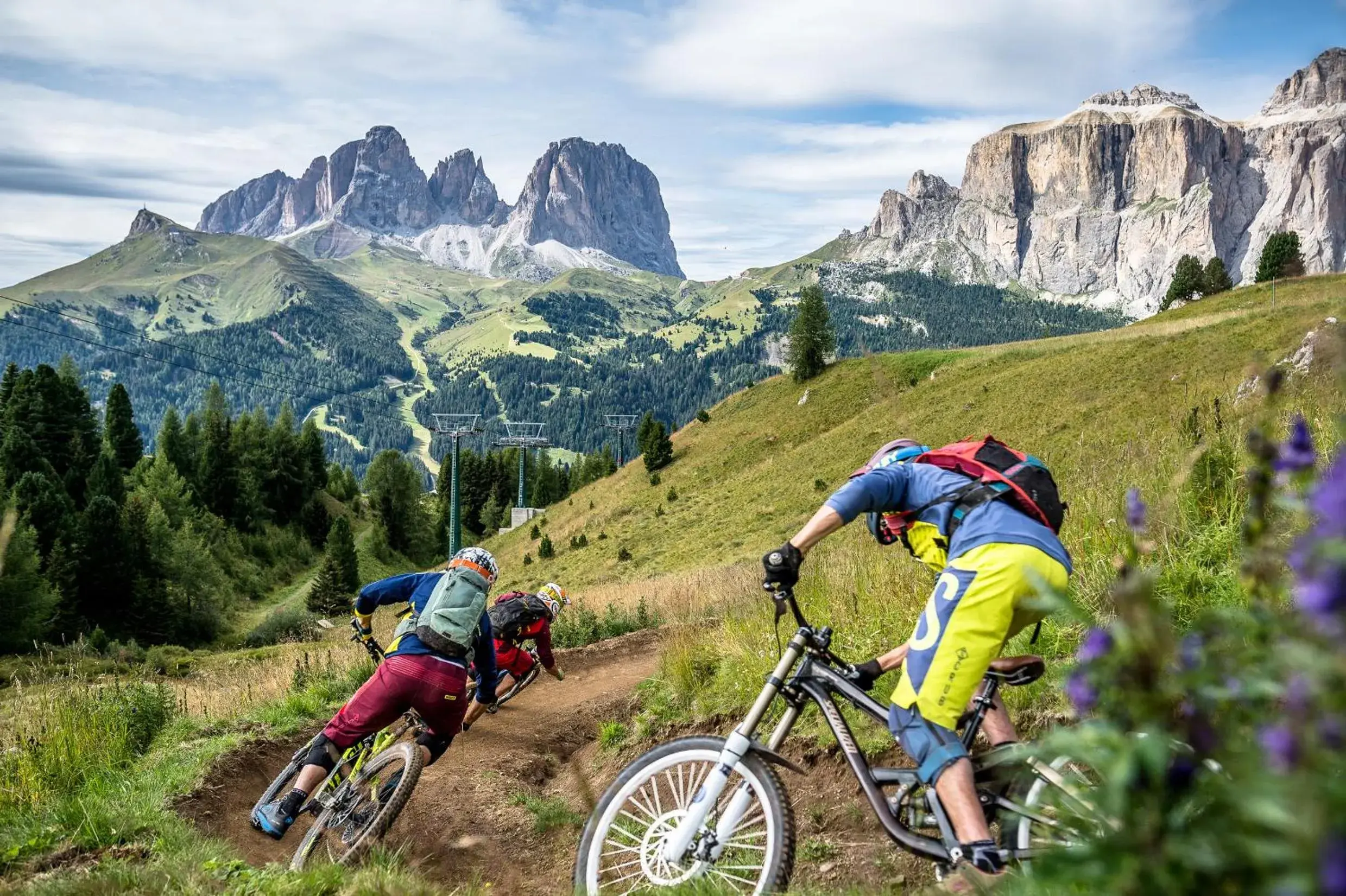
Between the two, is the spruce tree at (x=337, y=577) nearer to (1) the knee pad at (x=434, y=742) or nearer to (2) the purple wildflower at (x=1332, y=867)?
(1) the knee pad at (x=434, y=742)

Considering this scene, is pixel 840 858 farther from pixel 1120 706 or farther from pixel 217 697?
pixel 217 697

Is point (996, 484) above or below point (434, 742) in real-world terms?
above

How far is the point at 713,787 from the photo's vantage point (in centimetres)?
398

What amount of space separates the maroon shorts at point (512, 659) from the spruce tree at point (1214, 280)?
3010 inches

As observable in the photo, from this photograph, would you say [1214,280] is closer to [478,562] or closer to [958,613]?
[478,562]

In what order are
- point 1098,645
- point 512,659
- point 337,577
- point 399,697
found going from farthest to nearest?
point 337,577 → point 512,659 → point 399,697 → point 1098,645

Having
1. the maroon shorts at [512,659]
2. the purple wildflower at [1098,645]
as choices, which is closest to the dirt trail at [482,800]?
the maroon shorts at [512,659]

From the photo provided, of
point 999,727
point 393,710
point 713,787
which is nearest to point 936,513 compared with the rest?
point 999,727

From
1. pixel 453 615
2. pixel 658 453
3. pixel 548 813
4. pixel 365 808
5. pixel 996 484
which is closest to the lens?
pixel 996 484

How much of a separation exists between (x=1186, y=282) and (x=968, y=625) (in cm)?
8508

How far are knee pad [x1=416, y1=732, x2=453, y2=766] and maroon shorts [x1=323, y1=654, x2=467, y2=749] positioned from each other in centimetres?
12

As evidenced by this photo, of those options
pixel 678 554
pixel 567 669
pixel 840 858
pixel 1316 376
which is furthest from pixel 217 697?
pixel 678 554

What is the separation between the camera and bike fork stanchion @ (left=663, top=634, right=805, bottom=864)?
13.1ft

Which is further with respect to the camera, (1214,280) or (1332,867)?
(1214,280)
